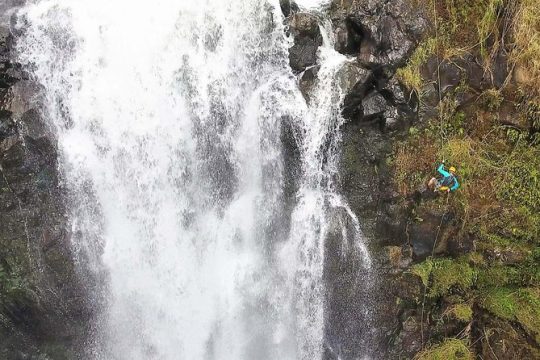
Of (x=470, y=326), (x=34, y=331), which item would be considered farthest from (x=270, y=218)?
(x=34, y=331)

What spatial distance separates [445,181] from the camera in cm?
695

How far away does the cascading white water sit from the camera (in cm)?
728

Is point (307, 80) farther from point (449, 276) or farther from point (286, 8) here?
point (449, 276)

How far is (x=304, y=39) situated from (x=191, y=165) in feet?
9.03

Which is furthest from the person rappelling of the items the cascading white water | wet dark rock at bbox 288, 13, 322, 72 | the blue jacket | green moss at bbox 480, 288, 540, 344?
wet dark rock at bbox 288, 13, 322, 72

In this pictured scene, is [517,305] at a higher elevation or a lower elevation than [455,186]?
lower

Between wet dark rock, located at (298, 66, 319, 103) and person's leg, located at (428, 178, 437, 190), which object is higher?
wet dark rock, located at (298, 66, 319, 103)

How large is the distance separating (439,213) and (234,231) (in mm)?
3371

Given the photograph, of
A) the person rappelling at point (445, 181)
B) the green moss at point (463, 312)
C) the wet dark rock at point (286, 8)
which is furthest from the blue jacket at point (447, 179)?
the wet dark rock at point (286, 8)

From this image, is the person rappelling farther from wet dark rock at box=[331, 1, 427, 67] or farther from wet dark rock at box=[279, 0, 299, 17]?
wet dark rock at box=[279, 0, 299, 17]

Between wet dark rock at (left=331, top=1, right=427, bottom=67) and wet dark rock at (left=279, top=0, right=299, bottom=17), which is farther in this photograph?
wet dark rock at (left=279, top=0, right=299, bottom=17)

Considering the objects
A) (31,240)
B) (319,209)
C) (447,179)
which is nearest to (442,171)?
(447,179)

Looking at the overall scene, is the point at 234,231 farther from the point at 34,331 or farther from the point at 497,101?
the point at 497,101

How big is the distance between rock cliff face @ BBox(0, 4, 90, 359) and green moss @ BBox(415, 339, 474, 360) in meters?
5.99
